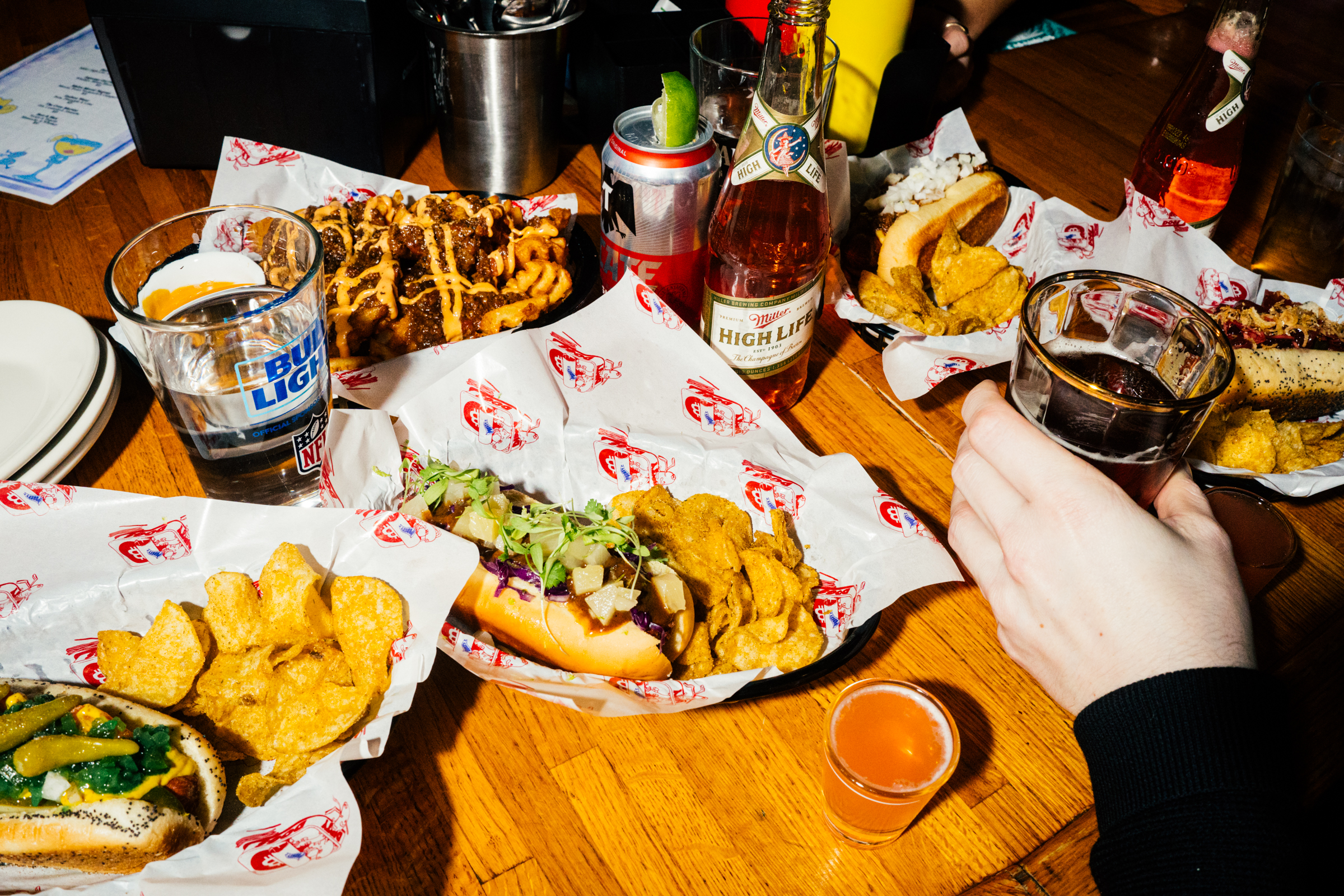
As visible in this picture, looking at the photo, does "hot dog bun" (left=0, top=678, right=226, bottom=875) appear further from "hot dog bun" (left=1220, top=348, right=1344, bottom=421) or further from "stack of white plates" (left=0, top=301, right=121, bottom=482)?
"hot dog bun" (left=1220, top=348, right=1344, bottom=421)

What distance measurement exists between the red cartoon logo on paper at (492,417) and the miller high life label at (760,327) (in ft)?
1.04

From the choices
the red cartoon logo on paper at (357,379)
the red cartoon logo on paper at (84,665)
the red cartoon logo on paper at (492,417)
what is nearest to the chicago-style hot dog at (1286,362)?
the red cartoon logo on paper at (492,417)

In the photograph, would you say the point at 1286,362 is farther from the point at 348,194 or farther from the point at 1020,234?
the point at 348,194

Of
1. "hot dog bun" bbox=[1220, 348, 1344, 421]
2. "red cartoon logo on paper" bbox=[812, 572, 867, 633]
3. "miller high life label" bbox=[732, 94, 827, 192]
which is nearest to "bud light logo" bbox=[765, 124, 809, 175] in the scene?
"miller high life label" bbox=[732, 94, 827, 192]

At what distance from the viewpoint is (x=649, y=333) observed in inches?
53.6

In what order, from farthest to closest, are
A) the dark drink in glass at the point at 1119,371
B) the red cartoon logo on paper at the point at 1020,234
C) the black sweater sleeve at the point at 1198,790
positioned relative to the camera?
the red cartoon logo on paper at the point at 1020,234
the dark drink in glass at the point at 1119,371
the black sweater sleeve at the point at 1198,790

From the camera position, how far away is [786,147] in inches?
50.0

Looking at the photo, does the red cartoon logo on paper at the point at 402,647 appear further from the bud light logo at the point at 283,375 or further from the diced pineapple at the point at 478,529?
the bud light logo at the point at 283,375

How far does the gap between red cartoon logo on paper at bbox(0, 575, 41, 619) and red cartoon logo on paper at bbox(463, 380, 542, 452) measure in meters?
0.57

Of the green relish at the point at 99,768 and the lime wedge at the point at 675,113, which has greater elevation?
the lime wedge at the point at 675,113

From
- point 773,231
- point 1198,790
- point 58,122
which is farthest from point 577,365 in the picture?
point 58,122

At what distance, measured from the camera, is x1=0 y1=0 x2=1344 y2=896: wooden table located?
97 centimetres

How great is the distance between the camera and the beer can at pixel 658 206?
1.29 metres

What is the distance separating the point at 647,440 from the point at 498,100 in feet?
2.98
